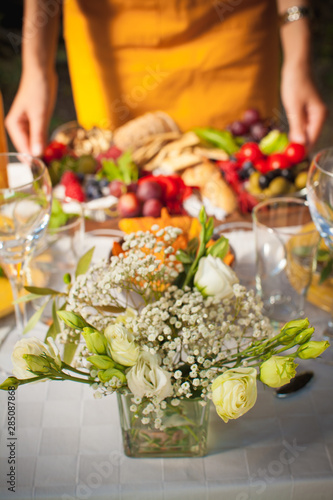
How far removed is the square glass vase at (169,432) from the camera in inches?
15.3

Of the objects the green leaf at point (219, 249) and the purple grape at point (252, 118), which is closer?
the green leaf at point (219, 249)

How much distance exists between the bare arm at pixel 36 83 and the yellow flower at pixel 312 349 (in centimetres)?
85

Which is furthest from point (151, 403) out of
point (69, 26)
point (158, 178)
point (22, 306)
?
point (69, 26)

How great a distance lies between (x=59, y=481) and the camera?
39 centimetres

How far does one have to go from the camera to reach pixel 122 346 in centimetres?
31

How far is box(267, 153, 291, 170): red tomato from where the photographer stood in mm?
992

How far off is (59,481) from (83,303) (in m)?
0.14

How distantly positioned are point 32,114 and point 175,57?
1.51 ft

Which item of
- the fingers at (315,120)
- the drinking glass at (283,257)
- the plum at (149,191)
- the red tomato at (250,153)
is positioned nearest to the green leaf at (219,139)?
the red tomato at (250,153)

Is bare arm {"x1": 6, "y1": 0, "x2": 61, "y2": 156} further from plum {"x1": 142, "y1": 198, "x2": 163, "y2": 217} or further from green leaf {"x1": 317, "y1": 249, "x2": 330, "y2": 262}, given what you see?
green leaf {"x1": 317, "y1": 249, "x2": 330, "y2": 262}

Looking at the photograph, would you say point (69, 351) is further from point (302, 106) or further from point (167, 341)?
point (302, 106)

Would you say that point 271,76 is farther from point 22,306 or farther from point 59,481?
point 59,481

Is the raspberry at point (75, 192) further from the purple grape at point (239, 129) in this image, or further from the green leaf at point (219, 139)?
the purple grape at point (239, 129)

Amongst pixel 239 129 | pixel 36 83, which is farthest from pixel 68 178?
pixel 239 129
